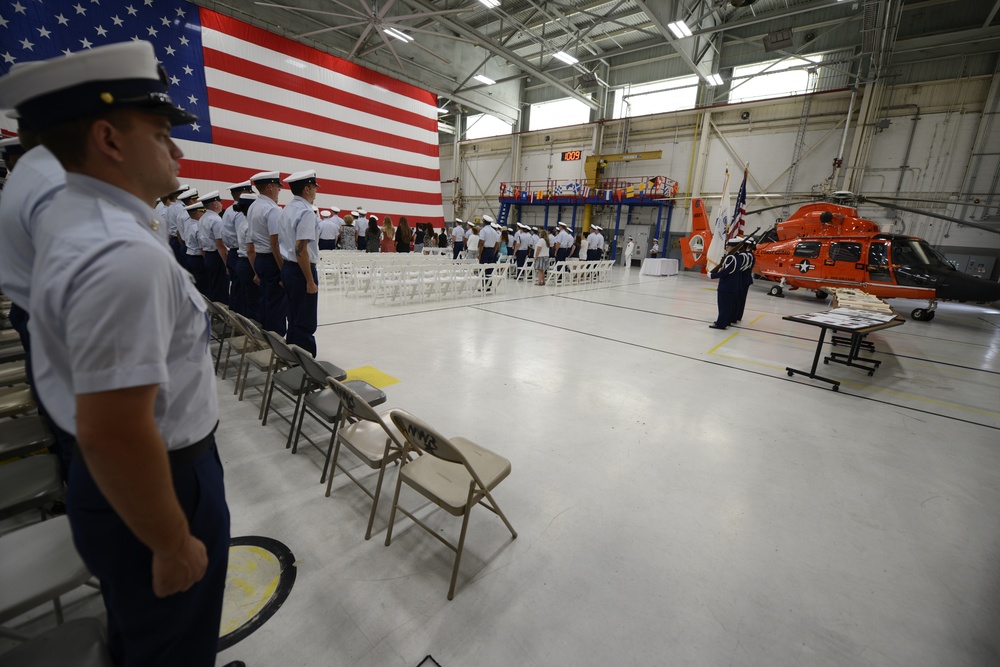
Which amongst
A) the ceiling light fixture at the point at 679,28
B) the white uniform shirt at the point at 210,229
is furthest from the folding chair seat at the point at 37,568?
the ceiling light fixture at the point at 679,28

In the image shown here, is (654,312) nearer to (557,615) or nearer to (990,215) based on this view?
(557,615)

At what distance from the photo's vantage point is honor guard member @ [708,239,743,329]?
21.3 feet

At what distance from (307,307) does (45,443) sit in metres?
2.22

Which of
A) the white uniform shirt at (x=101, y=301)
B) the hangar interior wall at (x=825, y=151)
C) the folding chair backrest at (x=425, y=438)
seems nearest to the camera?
the white uniform shirt at (x=101, y=301)

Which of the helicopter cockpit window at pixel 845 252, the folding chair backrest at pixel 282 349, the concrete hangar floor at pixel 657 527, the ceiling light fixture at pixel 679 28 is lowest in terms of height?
the concrete hangar floor at pixel 657 527

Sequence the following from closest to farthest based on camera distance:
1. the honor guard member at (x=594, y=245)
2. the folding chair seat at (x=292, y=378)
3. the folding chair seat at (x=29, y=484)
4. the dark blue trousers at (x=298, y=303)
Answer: the folding chair seat at (x=29, y=484)
the folding chair seat at (x=292, y=378)
the dark blue trousers at (x=298, y=303)
the honor guard member at (x=594, y=245)

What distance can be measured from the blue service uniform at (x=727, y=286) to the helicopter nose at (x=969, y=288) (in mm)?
4961

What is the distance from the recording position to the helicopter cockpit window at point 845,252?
8.82m

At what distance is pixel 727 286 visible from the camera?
22.2ft

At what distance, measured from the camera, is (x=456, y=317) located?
23.0 feet

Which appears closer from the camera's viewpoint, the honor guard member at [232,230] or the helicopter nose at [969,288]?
the honor guard member at [232,230]

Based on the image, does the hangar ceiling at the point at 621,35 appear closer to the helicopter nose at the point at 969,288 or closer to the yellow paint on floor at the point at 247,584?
the helicopter nose at the point at 969,288

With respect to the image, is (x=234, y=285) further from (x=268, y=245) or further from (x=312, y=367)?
(x=312, y=367)

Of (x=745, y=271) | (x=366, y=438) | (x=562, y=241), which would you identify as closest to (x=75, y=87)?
(x=366, y=438)
